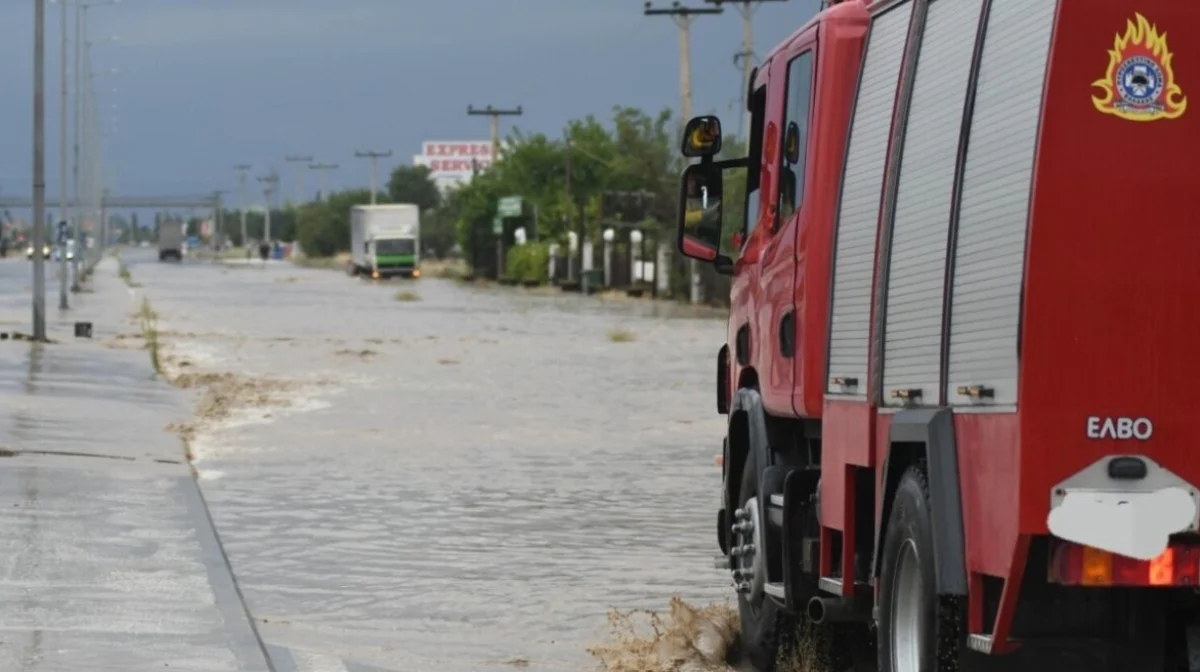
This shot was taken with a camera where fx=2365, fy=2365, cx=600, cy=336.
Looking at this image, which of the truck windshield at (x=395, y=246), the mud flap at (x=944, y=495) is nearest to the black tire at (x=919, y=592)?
the mud flap at (x=944, y=495)

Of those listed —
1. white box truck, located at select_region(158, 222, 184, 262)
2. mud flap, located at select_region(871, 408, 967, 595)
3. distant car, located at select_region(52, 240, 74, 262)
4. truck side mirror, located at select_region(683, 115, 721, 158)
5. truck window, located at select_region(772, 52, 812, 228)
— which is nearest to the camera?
mud flap, located at select_region(871, 408, 967, 595)

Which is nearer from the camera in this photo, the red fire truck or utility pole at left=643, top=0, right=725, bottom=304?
the red fire truck

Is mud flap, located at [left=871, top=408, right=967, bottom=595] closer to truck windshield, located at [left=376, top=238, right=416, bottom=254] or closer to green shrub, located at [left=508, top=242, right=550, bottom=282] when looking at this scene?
green shrub, located at [left=508, top=242, right=550, bottom=282]

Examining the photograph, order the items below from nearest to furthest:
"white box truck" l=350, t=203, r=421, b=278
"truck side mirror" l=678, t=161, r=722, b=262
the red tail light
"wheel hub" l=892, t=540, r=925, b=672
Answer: the red tail light
"wheel hub" l=892, t=540, r=925, b=672
"truck side mirror" l=678, t=161, r=722, b=262
"white box truck" l=350, t=203, r=421, b=278

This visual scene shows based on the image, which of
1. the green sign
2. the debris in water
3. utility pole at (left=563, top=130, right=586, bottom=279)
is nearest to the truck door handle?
the debris in water

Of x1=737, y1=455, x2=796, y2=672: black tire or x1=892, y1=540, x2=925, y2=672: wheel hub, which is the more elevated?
x1=892, y1=540, x2=925, y2=672: wheel hub

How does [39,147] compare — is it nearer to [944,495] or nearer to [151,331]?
[151,331]

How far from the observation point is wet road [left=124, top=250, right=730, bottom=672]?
469 inches

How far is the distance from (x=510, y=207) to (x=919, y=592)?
109 meters

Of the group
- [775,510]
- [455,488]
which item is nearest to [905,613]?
[775,510]

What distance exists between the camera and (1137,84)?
6.54 m

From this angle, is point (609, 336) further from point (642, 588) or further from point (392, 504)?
point (642, 588)

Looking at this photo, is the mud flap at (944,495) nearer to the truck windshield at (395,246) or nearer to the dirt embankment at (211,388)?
the dirt embankment at (211,388)

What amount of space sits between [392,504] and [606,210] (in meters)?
80.8
